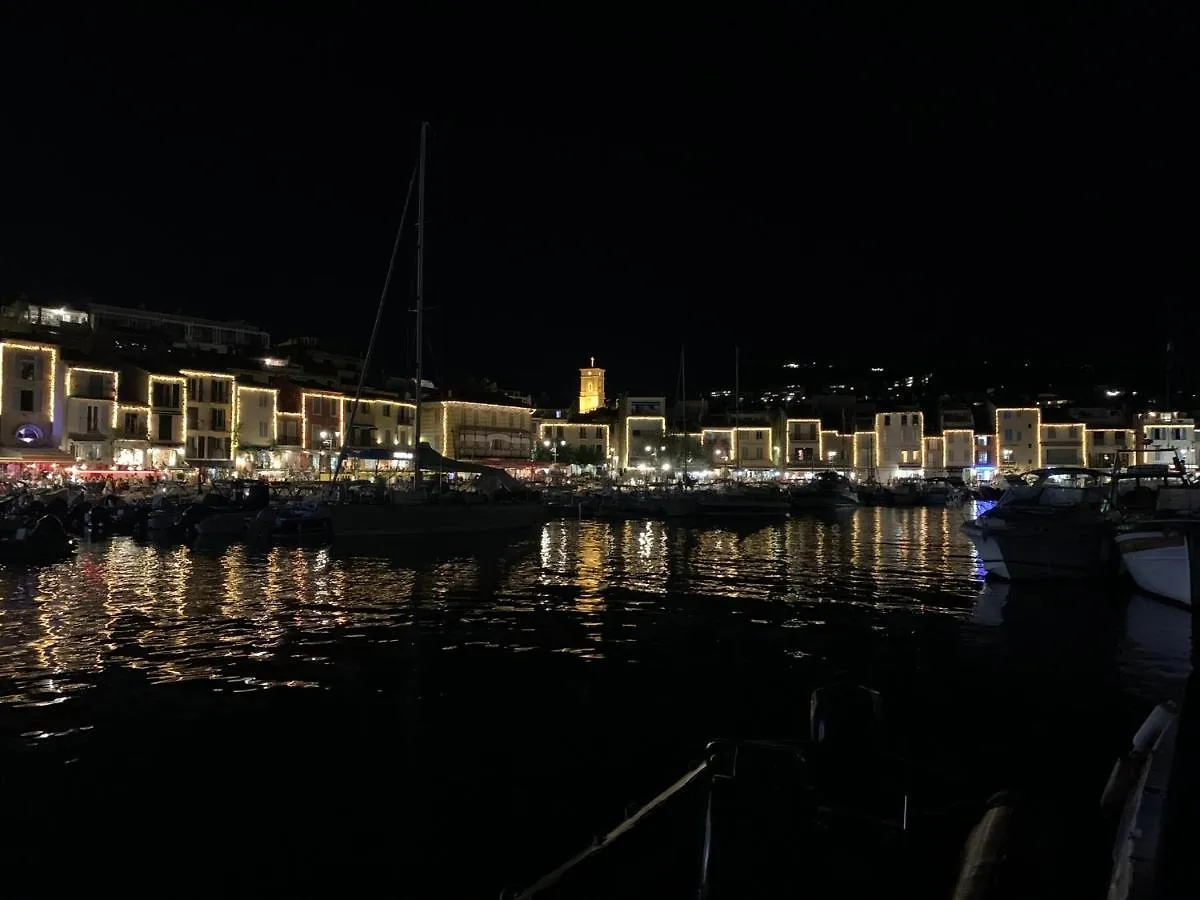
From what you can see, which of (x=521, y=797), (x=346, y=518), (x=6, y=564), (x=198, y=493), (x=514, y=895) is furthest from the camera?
(x=198, y=493)

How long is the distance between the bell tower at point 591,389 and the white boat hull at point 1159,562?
101435 mm

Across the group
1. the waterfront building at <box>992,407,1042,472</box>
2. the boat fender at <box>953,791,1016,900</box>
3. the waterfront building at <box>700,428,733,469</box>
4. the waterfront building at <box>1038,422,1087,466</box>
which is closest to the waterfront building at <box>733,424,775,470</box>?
the waterfront building at <box>700,428,733,469</box>

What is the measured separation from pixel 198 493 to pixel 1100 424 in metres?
94.7

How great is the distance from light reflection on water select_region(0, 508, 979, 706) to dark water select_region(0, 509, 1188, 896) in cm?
14

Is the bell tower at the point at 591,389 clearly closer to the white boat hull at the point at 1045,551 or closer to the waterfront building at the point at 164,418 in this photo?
the waterfront building at the point at 164,418

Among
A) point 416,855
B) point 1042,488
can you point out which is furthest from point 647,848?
point 1042,488

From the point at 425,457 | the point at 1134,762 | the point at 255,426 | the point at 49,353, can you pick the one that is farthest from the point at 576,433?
the point at 1134,762

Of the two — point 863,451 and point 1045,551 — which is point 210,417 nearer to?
point 1045,551

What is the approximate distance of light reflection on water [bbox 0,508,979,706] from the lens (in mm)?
14992

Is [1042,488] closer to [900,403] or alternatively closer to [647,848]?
[647,848]

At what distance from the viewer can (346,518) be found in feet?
128

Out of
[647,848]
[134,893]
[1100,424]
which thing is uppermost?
[1100,424]

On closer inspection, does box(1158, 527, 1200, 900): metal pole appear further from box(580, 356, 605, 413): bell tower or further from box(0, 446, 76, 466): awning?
box(580, 356, 605, 413): bell tower

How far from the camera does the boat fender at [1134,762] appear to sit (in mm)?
6691
